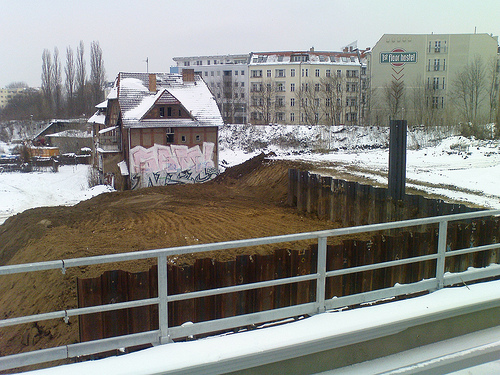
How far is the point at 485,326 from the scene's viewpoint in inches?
204

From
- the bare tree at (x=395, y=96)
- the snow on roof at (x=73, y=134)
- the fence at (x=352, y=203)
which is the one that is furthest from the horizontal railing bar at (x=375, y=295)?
the snow on roof at (x=73, y=134)

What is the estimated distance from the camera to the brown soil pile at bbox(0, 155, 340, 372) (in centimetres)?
1159

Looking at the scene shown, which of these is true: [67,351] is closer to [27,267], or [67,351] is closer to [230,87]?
[27,267]

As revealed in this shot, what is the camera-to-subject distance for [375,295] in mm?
5500

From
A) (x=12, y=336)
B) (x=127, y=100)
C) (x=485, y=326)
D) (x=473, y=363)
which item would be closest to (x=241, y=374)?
(x=473, y=363)

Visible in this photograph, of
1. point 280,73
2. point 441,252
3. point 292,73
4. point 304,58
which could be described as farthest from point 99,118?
point 441,252

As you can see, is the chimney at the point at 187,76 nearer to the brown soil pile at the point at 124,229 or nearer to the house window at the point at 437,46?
the brown soil pile at the point at 124,229

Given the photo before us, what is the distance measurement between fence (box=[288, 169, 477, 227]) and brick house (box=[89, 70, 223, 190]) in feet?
68.2

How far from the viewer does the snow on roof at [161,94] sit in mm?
40625

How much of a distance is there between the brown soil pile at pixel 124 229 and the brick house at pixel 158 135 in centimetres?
1045

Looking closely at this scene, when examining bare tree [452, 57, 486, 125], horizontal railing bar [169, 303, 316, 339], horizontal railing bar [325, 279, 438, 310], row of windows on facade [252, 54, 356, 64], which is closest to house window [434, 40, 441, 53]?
bare tree [452, 57, 486, 125]

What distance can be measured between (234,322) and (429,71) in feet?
198

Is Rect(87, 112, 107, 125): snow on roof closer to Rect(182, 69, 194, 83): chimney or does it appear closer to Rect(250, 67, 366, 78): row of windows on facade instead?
Rect(182, 69, 194, 83): chimney

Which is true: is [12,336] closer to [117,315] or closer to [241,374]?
[117,315]
